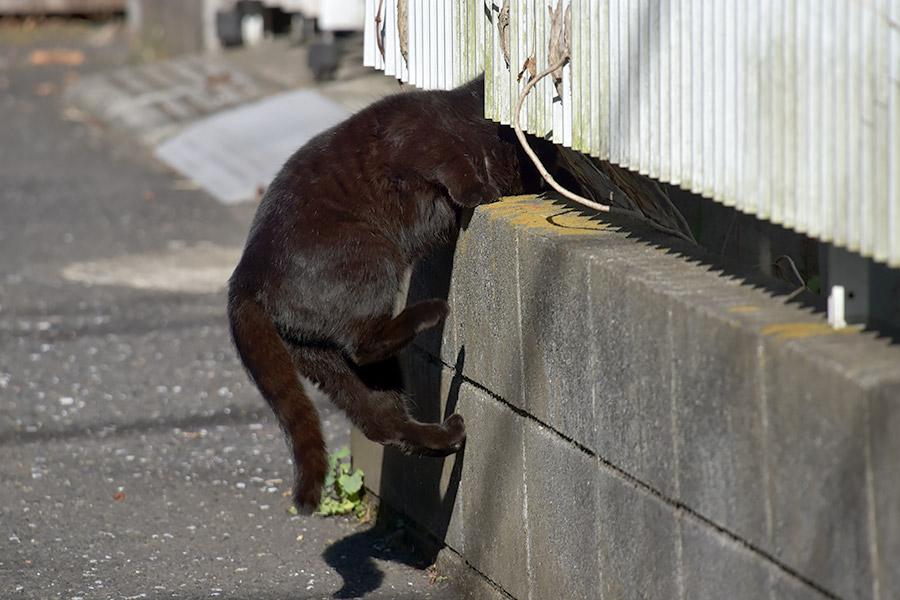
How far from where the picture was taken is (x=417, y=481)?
382 centimetres

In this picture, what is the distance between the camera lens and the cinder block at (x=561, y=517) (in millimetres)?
2752

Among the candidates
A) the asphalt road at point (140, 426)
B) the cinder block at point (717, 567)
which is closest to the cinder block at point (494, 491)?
the asphalt road at point (140, 426)

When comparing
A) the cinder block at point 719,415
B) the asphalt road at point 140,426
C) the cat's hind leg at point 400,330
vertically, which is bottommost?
the asphalt road at point 140,426

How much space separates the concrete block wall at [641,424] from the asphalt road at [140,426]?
0.68 meters

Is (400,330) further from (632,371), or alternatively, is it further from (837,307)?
(837,307)

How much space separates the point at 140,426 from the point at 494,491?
7.83ft

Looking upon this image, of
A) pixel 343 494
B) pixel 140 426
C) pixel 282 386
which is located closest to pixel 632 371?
pixel 282 386

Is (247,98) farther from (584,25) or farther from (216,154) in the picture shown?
(584,25)

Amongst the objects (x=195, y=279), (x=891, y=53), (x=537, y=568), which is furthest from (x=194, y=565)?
(x=195, y=279)

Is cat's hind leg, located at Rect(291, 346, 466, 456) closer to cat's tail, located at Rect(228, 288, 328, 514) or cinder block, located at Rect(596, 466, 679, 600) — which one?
cat's tail, located at Rect(228, 288, 328, 514)

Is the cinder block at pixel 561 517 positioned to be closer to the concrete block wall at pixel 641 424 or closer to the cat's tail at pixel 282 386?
the concrete block wall at pixel 641 424

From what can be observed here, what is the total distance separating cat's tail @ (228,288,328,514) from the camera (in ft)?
10.1

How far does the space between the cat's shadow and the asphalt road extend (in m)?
0.02

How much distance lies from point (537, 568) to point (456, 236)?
1.03 meters
